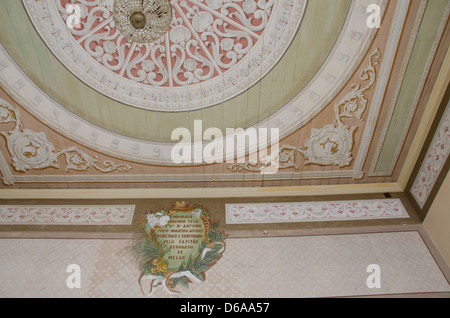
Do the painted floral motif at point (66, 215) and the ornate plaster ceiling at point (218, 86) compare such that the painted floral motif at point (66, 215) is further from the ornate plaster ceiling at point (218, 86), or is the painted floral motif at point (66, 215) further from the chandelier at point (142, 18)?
the chandelier at point (142, 18)

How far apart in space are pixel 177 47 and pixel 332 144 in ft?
8.32

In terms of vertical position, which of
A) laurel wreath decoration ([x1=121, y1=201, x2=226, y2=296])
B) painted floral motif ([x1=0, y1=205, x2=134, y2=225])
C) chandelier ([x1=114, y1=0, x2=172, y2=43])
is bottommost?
laurel wreath decoration ([x1=121, y1=201, x2=226, y2=296])

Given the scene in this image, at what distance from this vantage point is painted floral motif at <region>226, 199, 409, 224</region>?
5602mm

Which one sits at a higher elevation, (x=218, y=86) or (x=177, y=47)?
(x=177, y=47)

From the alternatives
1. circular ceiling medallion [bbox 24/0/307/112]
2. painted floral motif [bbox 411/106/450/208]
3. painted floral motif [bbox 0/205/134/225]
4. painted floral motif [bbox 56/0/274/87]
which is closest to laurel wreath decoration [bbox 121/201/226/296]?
painted floral motif [bbox 0/205/134/225]

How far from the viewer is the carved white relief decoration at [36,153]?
5.54 meters

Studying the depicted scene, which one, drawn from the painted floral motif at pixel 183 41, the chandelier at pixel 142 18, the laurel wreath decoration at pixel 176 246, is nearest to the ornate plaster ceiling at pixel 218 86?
the painted floral motif at pixel 183 41

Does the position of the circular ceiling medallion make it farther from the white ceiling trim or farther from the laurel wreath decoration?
the laurel wreath decoration

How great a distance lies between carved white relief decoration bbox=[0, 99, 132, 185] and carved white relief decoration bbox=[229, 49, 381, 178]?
2.01 metres

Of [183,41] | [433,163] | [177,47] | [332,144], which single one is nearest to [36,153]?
[177,47]

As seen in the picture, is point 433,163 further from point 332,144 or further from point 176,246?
point 176,246

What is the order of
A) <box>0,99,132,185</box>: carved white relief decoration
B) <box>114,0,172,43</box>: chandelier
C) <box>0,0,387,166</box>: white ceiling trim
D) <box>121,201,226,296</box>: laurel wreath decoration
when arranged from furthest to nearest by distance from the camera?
<box>0,99,132,185</box>: carved white relief decoration < <box>121,201,226,296</box>: laurel wreath decoration < <box>0,0,387,166</box>: white ceiling trim < <box>114,0,172,43</box>: chandelier

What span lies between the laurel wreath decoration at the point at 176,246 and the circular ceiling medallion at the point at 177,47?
154 centimetres

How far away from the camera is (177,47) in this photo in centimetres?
504
